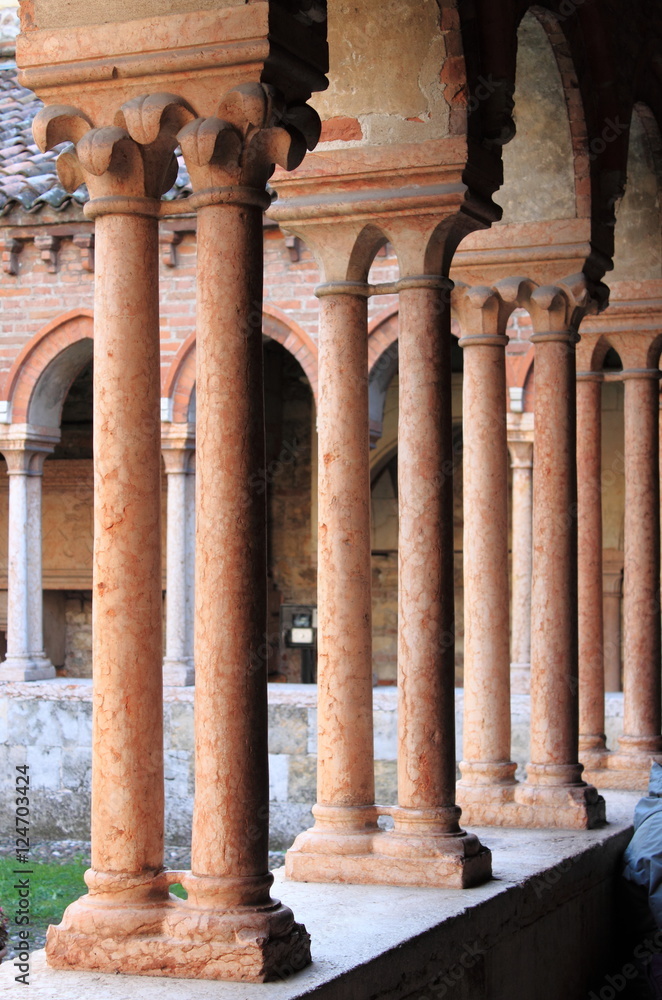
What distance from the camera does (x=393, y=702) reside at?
1094 centimetres

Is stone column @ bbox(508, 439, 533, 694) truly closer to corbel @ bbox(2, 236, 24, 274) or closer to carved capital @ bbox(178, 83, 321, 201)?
corbel @ bbox(2, 236, 24, 274)

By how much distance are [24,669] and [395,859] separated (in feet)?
29.0

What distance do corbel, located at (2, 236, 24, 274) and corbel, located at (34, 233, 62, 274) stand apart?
21 centimetres

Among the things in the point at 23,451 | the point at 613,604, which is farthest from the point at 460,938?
the point at 613,604

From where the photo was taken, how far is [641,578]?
7.31m

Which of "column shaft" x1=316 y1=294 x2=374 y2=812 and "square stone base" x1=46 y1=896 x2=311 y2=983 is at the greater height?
"column shaft" x1=316 y1=294 x2=374 y2=812

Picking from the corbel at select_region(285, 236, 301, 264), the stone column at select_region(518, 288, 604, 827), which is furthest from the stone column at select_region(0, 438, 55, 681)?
the stone column at select_region(518, 288, 604, 827)

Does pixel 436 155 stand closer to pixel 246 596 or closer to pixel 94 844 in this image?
pixel 246 596

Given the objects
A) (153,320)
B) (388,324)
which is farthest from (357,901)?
(388,324)

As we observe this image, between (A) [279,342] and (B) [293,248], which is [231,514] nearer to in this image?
(B) [293,248]

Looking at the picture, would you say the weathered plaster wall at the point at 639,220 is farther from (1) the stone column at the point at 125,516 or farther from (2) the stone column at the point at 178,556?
(2) the stone column at the point at 178,556

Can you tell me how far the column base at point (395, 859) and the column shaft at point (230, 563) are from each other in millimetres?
1117

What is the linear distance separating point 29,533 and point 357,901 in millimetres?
9162

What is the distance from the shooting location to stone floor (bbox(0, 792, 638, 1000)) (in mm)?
3199
